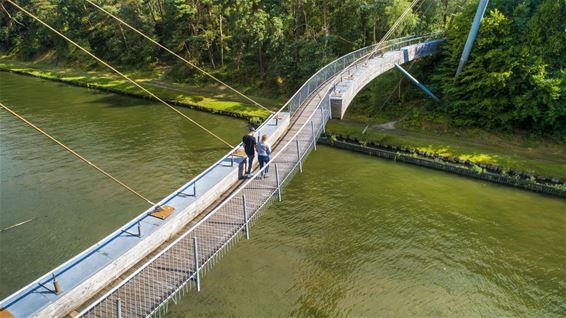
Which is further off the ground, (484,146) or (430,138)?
(430,138)

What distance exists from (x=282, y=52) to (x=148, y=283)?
111ft

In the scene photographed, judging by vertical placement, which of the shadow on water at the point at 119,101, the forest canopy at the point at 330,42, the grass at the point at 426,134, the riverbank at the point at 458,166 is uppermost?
the forest canopy at the point at 330,42

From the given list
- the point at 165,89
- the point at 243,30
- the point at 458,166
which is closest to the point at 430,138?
the point at 458,166

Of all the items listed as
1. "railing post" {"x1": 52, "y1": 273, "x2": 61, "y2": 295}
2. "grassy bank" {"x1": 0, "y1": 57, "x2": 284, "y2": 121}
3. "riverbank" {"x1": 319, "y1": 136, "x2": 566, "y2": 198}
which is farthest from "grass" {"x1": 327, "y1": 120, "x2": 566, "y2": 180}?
"railing post" {"x1": 52, "y1": 273, "x2": 61, "y2": 295}

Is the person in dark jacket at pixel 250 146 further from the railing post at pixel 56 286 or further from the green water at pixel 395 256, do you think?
the railing post at pixel 56 286

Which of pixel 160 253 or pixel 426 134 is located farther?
pixel 426 134

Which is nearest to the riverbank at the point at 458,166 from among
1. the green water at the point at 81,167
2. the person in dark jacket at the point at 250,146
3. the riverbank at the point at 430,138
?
the riverbank at the point at 430,138

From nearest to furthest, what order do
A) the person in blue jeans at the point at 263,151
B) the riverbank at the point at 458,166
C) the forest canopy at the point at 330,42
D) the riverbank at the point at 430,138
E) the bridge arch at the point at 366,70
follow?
the person in blue jeans at the point at 263,151
the bridge arch at the point at 366,70
the riverbank at the point at 458,166
the riverbank at the point at 430,138
the forest canopy at the point at 330,42

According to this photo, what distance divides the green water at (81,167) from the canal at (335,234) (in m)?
0.09

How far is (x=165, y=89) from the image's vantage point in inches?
1767

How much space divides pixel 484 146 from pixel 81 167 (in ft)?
85.6

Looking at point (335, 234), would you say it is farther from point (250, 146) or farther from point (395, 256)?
point (250, 146)

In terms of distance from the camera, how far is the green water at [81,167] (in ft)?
56.4

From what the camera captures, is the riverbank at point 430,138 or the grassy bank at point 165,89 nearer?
the riverbank at point 430,138
